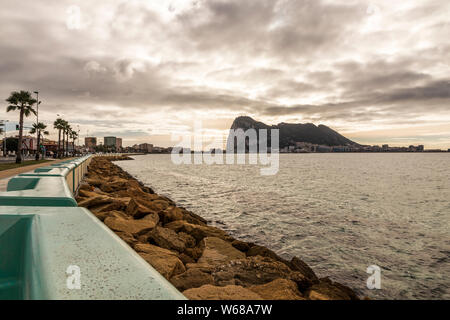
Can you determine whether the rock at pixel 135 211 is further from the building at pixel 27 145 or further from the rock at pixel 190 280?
the building at pixel 27 145

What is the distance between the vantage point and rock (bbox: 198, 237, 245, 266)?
6.09 meters

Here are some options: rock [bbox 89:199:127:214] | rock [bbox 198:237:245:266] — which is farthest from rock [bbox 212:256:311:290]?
rock [bbox 89:199:127:214]

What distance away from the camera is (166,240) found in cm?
656

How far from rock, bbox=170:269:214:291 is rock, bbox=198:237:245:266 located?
1609mm

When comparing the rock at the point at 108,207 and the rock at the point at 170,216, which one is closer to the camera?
the rock at the point at 108,207

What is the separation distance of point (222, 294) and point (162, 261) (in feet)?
7.07

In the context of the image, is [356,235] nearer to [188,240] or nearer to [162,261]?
[188,240]

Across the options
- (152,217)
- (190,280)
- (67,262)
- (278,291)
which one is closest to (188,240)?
(152,217)

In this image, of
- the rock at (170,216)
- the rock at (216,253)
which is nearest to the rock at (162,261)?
the rock at (216,253)

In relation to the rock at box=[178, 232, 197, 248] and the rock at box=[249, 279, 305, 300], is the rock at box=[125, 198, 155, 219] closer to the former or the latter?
the rock at box=[178, 232, 197, 248]

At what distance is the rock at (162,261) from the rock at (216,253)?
1.11 meters

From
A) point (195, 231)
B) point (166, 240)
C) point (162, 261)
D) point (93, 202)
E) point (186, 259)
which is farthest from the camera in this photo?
point (93, 202)

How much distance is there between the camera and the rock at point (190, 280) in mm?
3932
